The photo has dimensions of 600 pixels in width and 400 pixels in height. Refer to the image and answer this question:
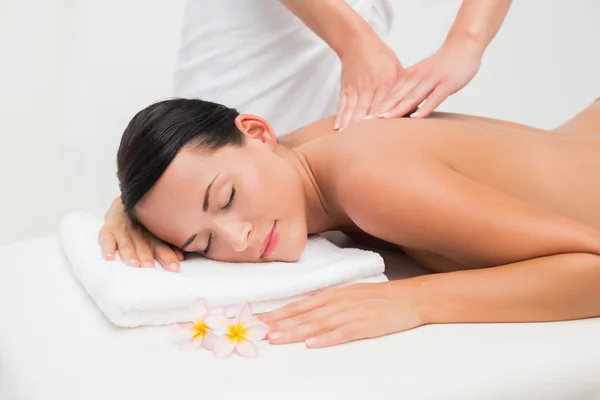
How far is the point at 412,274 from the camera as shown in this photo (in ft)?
5.46

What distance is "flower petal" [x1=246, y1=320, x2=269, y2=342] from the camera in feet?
4.25

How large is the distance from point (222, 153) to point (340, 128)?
1.11ft

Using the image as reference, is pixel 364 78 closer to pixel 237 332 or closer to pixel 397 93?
pixel 397 93

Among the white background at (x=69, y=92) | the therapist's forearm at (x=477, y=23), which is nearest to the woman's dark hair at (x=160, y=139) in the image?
the therapist's forearm at (x=477, y=23)

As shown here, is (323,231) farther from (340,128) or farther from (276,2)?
(276,2)

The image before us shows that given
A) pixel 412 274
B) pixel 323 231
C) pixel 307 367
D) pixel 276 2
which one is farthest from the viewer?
pixel 276 2

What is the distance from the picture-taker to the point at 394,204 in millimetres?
1436

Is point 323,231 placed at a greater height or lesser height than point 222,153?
lesser

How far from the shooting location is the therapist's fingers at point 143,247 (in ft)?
4.99

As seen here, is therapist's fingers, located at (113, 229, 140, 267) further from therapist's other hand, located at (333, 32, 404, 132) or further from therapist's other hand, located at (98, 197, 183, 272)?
therapist's other hand, located at (333, 32, 404, 132)

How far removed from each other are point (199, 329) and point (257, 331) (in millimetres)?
99

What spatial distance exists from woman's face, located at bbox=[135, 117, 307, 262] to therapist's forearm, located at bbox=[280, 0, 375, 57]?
474mm

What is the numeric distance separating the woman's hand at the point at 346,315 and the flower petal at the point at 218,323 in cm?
8

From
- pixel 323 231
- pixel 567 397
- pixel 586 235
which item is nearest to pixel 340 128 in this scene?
pixel 323 231
